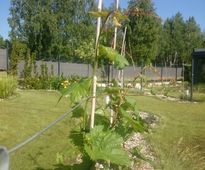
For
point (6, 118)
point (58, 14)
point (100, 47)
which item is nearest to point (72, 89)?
point (100, 47)

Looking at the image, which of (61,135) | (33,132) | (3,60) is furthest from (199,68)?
(61,135)

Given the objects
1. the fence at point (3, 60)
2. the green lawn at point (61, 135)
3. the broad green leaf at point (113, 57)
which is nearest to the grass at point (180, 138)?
the green lawn at point (61, 135)

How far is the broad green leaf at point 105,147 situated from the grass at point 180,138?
2077 millimetres

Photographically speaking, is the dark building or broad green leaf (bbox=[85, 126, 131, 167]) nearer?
broad green leaf (bbox=[85, 126, 131, 167])

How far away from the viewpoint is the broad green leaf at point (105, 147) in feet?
8.45

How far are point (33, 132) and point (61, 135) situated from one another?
0.64m

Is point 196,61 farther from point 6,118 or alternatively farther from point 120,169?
point 120,169

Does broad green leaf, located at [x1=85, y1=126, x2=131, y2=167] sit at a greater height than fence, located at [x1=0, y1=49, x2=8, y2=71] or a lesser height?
lesser

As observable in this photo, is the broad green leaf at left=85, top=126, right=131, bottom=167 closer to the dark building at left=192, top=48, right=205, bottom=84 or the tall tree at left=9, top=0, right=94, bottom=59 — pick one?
the dark building at left=192, top=48, right=205, bottom=84

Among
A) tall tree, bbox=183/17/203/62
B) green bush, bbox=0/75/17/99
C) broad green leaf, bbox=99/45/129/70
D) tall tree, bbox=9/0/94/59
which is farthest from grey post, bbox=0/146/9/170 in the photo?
tall tree, bbox=183/17/203/62

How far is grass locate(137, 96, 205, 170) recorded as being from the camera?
4.84 meters

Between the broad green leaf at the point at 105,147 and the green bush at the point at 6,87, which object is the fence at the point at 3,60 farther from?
the broad green leaf at the point at 105,147

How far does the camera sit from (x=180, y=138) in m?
6.92

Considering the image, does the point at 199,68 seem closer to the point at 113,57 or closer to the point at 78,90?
the point at 113,57
